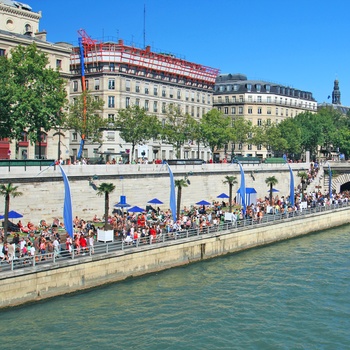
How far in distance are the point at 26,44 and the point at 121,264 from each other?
39.5 metres

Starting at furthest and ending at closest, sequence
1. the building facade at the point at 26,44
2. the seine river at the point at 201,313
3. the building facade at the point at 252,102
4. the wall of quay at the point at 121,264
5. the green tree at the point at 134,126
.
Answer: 1. the building facade at the point at 252,102
2. the green tree at the point at 134,126
3. the building facade at the point at 26,44
4. the wall of quay at the point at 121,264
5. the seine river at the point at 201,313

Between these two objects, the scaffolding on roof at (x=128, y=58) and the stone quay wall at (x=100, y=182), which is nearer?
the stone quay wall at (x=100, y=182)

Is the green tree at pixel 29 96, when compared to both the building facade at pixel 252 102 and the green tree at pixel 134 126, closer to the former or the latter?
the green tree at pixel 134 126

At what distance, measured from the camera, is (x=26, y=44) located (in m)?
65.9

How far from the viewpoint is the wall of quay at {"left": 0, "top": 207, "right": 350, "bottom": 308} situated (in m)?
29.2

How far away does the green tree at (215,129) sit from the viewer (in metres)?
86.7

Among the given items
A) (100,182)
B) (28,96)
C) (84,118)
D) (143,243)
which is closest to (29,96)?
(28,96)

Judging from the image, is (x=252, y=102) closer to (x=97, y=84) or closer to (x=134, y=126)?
(x=97, y=84)

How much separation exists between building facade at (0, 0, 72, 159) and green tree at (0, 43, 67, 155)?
11.1 feet

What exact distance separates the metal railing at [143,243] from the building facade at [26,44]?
19815mm

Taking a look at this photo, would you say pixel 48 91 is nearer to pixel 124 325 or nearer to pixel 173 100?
pixel 124 325

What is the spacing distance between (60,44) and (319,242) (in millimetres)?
40741

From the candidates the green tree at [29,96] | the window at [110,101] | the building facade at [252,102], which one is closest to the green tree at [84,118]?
the green tree at [29,96]

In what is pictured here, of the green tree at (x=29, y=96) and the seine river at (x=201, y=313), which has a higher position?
the green tree at (x=29, y=96)
